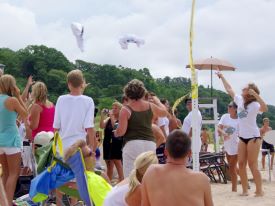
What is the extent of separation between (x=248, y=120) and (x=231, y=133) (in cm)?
142

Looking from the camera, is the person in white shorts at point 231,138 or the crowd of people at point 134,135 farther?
the person in white shorts at point 231,138

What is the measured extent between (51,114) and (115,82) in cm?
2699

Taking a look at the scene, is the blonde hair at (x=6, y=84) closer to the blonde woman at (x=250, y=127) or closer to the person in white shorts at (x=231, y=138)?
the blonde woman at (x=250, y=127)

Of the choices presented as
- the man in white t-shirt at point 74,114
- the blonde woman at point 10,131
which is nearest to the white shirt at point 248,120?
the man in white t-shirt at point 74,114

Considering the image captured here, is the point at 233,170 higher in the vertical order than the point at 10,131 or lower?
lower

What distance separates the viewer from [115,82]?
33438mm

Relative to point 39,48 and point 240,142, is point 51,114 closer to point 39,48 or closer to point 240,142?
point 240,142

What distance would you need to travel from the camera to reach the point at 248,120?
779 cm

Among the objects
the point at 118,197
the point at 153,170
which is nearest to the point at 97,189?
the point at 118,197

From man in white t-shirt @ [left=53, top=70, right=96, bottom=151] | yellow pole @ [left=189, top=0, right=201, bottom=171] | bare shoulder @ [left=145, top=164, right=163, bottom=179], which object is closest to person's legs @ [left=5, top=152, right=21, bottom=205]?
man in white t-shirt @ [left=53, top=70, right=96, bottom=151]

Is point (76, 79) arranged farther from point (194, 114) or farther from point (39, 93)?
point (194, 114)

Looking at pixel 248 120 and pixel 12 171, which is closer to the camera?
pixel 12 171

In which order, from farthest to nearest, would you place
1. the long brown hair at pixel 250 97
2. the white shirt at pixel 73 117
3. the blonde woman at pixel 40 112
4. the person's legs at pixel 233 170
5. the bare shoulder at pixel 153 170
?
the person's legs at pixel 233 170, the long brown hair at pixel 250 97, the blonde woman at pixel 40 112, the white shirt at pixel 73 117, the bare shoulder at pixel 153 170

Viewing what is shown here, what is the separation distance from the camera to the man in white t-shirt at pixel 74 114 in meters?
5.75
